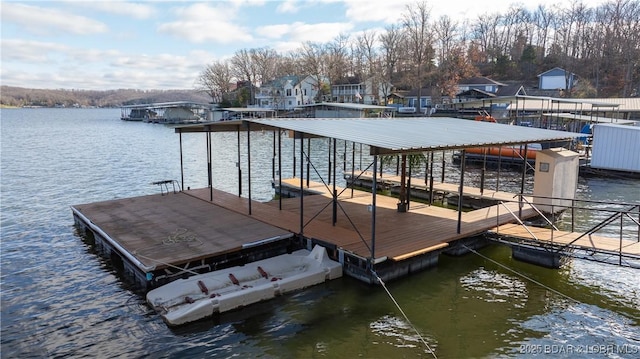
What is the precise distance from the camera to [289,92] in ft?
311

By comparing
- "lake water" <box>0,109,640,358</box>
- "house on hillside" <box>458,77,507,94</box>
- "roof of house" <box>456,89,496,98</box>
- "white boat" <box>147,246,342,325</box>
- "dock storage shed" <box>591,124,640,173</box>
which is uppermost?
"house on hillside" <box>458,77,507,94</box>

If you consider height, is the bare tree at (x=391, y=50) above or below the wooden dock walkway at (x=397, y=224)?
above

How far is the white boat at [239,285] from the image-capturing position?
9195 millimetres

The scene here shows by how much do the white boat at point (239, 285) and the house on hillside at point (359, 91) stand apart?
2863 inches

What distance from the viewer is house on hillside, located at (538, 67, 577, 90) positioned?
6981 centimetres

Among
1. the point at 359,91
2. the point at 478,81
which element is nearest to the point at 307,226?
the point at 478,81

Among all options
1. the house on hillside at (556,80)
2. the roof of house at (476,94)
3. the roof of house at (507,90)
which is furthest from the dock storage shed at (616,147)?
the house on hillside at (556,80)

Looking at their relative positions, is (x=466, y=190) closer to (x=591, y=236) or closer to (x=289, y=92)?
(x=591, y=236)

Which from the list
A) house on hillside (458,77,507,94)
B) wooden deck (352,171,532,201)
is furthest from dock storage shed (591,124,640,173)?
house on hillside (458,77,507,94)

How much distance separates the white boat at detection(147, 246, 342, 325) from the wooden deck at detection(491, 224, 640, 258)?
533cm

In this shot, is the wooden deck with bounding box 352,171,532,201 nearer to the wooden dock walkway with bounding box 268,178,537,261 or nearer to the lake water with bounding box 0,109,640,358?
the wooden dock walkway with bounding box 268,178,537,261

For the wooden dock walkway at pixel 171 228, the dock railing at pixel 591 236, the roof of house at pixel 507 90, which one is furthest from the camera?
the roof of house at pixel 507 90

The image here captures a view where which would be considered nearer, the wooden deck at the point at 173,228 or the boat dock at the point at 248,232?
the boat dock at the point at 248,232

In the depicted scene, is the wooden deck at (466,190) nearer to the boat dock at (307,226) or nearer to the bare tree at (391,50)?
the boat dock at (307,226)
